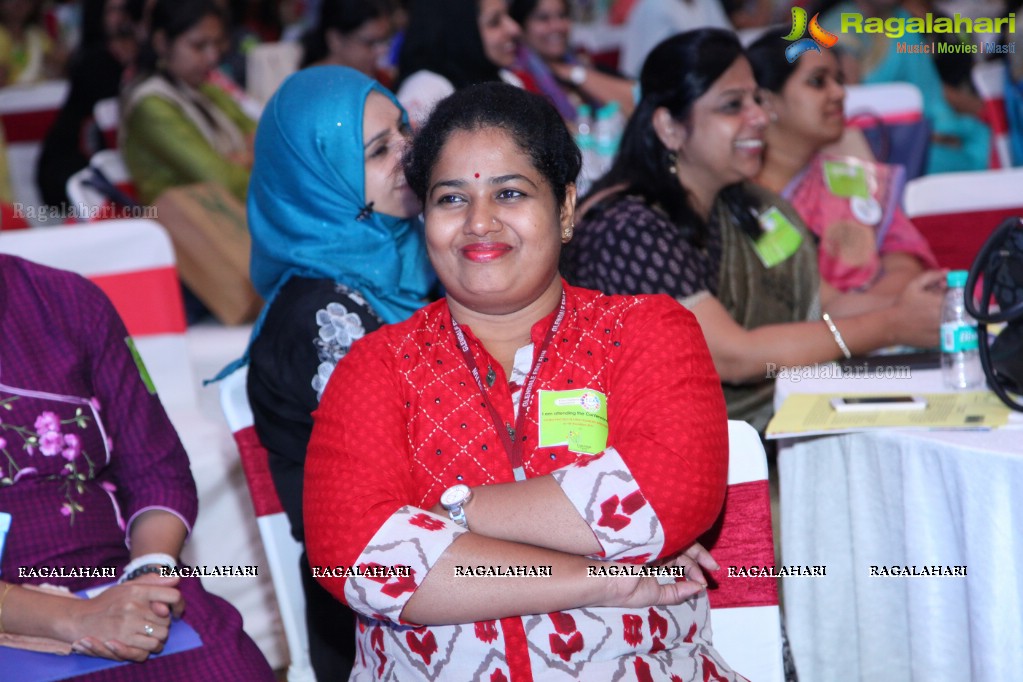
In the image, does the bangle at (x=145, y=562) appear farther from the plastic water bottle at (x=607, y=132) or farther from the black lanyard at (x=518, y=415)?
the plastic water bottle at (x=607, y=132)

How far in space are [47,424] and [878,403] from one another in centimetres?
138

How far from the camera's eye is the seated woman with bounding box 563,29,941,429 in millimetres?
2488

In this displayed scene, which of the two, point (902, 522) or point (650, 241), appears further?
point (650, 241)

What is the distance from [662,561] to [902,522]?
23.2 inches

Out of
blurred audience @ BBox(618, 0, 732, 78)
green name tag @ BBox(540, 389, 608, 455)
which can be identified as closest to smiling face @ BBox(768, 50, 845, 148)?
green name tag @ BBox(540, 389, 608, 455)

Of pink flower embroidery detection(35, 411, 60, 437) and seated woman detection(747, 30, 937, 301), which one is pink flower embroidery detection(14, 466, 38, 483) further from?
seated woman detection(747, 30, 937, 301)

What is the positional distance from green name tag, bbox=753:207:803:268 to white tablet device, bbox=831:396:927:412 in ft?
2.65

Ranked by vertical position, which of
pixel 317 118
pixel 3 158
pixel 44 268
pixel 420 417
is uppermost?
pixel 317 118

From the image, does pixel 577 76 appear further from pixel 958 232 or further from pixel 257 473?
pixel 257 473

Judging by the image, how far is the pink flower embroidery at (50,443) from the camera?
1830 millimetres

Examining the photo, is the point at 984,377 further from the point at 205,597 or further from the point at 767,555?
the point at 205,597

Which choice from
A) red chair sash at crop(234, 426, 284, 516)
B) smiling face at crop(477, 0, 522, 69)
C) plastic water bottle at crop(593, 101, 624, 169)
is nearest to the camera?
red chair sash at crop(234, 426, 284, 516)

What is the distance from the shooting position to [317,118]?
7.14 ft

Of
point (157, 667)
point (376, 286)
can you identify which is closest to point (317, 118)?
point (376, 286)
